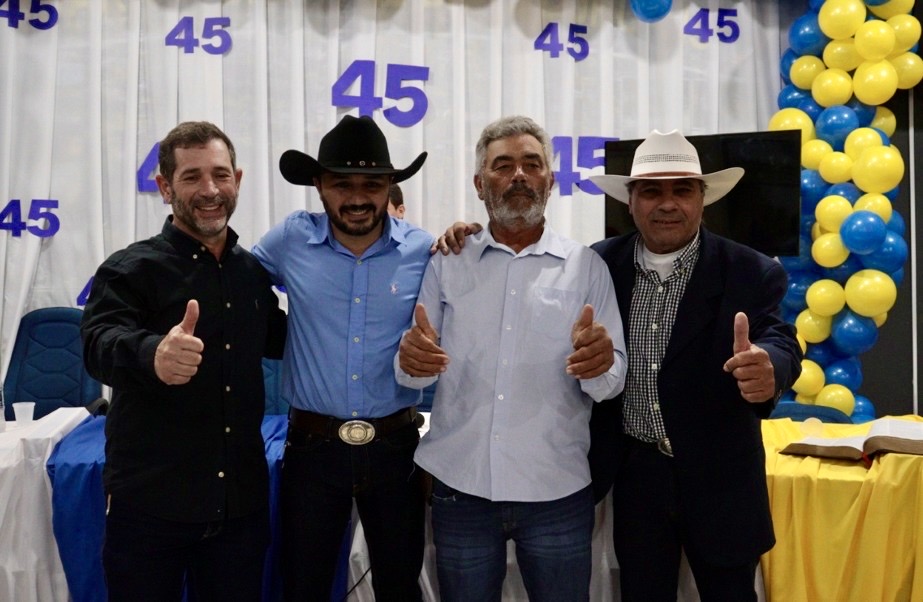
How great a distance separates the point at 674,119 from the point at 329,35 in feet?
7.05

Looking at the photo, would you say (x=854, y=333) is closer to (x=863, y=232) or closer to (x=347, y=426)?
(x=863, y=232)

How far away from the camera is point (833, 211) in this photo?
13.9 ft

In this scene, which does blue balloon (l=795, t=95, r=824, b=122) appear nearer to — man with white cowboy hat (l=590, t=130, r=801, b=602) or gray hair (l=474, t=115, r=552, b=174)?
man with white cowboy hat (l=590, t=130, r=801, b=602)

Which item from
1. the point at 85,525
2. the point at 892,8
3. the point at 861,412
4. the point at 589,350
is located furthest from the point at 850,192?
the point at 85,525

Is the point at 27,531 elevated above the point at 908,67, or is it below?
below

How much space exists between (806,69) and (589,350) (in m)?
3.31

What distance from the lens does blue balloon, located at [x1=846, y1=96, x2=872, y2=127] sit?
4.43 meters

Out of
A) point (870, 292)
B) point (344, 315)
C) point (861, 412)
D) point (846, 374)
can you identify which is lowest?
point (861, 412)

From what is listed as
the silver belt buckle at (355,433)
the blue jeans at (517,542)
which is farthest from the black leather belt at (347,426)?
the blue jeans at (517,542)

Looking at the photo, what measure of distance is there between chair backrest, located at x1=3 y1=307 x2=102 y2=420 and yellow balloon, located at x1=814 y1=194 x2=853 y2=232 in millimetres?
3881

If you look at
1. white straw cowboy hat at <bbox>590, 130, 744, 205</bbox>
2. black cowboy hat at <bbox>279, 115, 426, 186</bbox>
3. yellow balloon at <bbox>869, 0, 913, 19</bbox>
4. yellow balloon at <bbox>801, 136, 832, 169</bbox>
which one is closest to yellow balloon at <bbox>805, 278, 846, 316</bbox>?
yellow balloon at <bbox>801, 136, 832, 169</bbox>

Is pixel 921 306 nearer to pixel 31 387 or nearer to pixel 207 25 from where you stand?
pixel 207 25

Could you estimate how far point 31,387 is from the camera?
4145 millimetres

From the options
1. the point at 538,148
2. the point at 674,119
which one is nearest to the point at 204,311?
the point at 538,148
